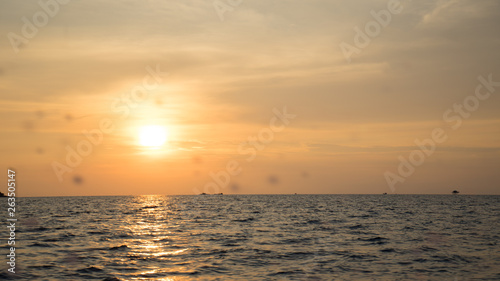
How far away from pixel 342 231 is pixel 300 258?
1772cm

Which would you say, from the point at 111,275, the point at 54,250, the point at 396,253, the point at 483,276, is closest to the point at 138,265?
the point at 111,275

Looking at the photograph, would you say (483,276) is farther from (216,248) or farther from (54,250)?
(54,250)

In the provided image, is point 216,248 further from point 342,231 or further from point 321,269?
point 342,231

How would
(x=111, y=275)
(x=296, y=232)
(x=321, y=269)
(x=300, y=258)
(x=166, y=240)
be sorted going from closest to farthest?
(x=111, y=275) < (x=321, y=269) < (x=300, y=258) < (x=166, y=240) < (x=296, y=232)

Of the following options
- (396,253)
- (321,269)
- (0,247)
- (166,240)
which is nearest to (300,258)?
(321,269)

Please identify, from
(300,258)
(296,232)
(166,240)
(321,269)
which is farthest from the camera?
(296,232)

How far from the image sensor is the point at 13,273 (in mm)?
23406

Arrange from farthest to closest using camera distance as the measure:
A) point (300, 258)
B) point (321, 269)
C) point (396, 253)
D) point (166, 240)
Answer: point (166, 240)
point (396, 253)
point (300, 258)
point (321, 269)

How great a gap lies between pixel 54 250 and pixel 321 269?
65.9ft

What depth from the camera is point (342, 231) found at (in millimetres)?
44531

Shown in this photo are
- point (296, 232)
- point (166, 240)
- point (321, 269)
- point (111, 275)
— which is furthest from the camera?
point (296, 232)

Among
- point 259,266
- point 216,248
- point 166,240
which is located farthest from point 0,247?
point 259,266

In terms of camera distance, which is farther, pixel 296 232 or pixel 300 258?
pixel 296 232

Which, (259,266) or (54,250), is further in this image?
(54,250)
